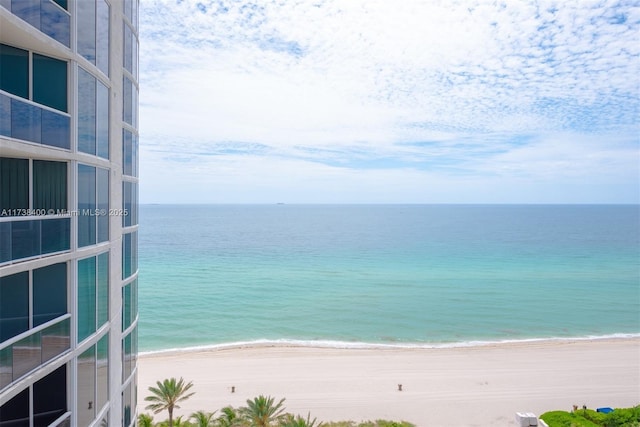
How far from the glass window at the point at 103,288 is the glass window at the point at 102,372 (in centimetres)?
50

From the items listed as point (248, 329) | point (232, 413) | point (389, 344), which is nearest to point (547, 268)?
A: point (389, 344)

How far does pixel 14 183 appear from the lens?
6457 mm

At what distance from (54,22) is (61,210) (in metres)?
3.37

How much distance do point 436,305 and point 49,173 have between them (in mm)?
49600

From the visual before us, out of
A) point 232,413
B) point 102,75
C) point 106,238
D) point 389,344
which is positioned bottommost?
point 389,344

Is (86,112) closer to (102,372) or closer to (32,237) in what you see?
(32,237)

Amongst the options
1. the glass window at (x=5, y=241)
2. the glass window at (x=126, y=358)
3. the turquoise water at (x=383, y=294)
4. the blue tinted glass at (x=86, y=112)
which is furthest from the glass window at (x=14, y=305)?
the turquoise water at (x=383, y=294)

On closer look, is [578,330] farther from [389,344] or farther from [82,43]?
[82,43]

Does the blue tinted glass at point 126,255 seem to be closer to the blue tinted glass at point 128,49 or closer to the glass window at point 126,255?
the glass window at point 126,255

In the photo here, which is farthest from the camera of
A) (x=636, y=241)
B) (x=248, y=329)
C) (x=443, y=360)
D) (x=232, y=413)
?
(x=636, y=241)

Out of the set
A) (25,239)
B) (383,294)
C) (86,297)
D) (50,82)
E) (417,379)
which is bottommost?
(383,294)

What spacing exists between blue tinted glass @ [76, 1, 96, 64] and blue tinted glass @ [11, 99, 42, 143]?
1737 millimetres

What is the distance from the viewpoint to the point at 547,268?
74250 mm

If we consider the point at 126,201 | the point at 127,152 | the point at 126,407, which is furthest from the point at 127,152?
the point at 126,407
